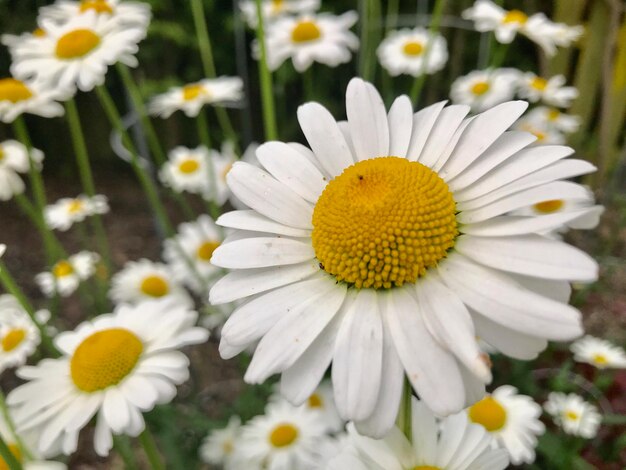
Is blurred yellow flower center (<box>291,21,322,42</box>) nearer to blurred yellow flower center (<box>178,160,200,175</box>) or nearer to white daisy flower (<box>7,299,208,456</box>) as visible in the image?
blurred yellow flower center (<box>178,160,200,175</box>)

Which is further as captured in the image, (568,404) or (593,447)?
(593,447)

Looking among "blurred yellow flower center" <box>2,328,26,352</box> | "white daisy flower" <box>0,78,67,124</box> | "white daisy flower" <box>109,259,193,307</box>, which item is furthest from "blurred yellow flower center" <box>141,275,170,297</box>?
"white daisy flower" <box>0,78,67,124</box>

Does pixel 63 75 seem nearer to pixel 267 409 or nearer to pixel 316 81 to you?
pixel 267 409

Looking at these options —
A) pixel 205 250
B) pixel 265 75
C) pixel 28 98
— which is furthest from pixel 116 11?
pixel 205 250

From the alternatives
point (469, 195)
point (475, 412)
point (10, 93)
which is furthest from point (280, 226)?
point (10, 93)

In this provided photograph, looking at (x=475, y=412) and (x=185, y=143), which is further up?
(x=475, y=412)

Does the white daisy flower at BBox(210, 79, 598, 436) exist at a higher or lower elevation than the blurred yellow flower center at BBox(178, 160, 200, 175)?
higher

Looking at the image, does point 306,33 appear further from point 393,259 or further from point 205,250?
point 393,259

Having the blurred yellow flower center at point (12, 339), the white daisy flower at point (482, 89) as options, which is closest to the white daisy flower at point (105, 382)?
the blurred yellow flower center at point (12, 339)
